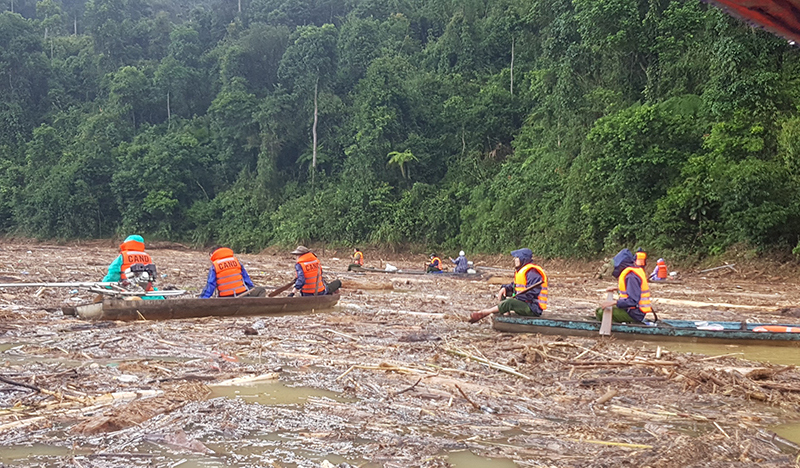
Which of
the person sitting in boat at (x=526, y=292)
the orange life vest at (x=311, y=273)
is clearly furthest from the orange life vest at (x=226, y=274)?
the person sitting in boat at (x=526, y=292)

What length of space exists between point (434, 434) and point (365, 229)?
34.5 metres

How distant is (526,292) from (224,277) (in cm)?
559

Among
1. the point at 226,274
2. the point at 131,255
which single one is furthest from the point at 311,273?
the point at 131,255

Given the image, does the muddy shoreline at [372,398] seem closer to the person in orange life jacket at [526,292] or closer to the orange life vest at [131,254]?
the person in orange life jacket at [526,292]

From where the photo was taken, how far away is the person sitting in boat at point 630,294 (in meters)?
9.98

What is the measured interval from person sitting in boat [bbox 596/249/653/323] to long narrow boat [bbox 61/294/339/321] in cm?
588

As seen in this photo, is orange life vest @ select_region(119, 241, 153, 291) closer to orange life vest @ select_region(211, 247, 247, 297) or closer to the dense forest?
orange life vest @ select_region(211, 247, 247, 297)

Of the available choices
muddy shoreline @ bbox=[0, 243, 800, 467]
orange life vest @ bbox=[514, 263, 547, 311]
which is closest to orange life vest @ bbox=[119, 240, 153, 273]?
muddy shoreline @ bbox=[0, 243, 800, 467]

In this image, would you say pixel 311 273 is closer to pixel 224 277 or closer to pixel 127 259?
pixel 224 277

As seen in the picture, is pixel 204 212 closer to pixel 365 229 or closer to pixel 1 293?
pixel 365 229

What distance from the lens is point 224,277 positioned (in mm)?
12039

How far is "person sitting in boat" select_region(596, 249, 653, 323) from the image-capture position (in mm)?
9977

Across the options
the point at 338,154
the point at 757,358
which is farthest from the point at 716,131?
the point at 338,154

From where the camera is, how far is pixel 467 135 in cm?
4069
